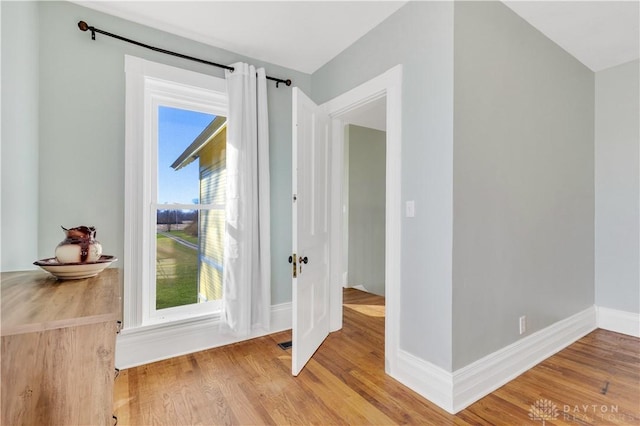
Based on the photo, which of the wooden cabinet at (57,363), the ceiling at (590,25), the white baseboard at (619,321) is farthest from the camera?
the white baseboard at (619,321)

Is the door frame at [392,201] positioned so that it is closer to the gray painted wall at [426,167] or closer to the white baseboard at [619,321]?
the gray painted wall at [426,167]

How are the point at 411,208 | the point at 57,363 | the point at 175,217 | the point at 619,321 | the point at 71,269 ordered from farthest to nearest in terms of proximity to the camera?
the point at 619,321, the point at 175,217, the point at 411,208, the point at 71,269, the point at 57,363

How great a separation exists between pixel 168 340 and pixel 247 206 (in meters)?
1.27

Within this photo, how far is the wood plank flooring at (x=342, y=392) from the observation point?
1739mm

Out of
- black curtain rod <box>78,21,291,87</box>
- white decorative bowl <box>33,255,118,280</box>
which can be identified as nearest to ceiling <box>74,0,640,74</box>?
black curtain rod <box>78,21,291,87</box>

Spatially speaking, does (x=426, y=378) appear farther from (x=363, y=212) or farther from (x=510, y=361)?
(x=363, y=212)

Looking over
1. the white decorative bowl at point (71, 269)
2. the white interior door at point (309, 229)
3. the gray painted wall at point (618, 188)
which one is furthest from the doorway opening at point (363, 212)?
the white decorative bowl at point (71, 269)

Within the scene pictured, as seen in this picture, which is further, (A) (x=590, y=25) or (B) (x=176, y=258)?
(B) (x=176, y=258)

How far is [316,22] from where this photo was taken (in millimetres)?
2355

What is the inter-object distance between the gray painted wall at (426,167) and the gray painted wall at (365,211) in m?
2.65

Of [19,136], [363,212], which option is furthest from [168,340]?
[363,212]

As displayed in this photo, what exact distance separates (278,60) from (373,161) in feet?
8.27

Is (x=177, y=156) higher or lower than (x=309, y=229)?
higher

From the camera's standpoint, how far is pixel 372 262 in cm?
499
